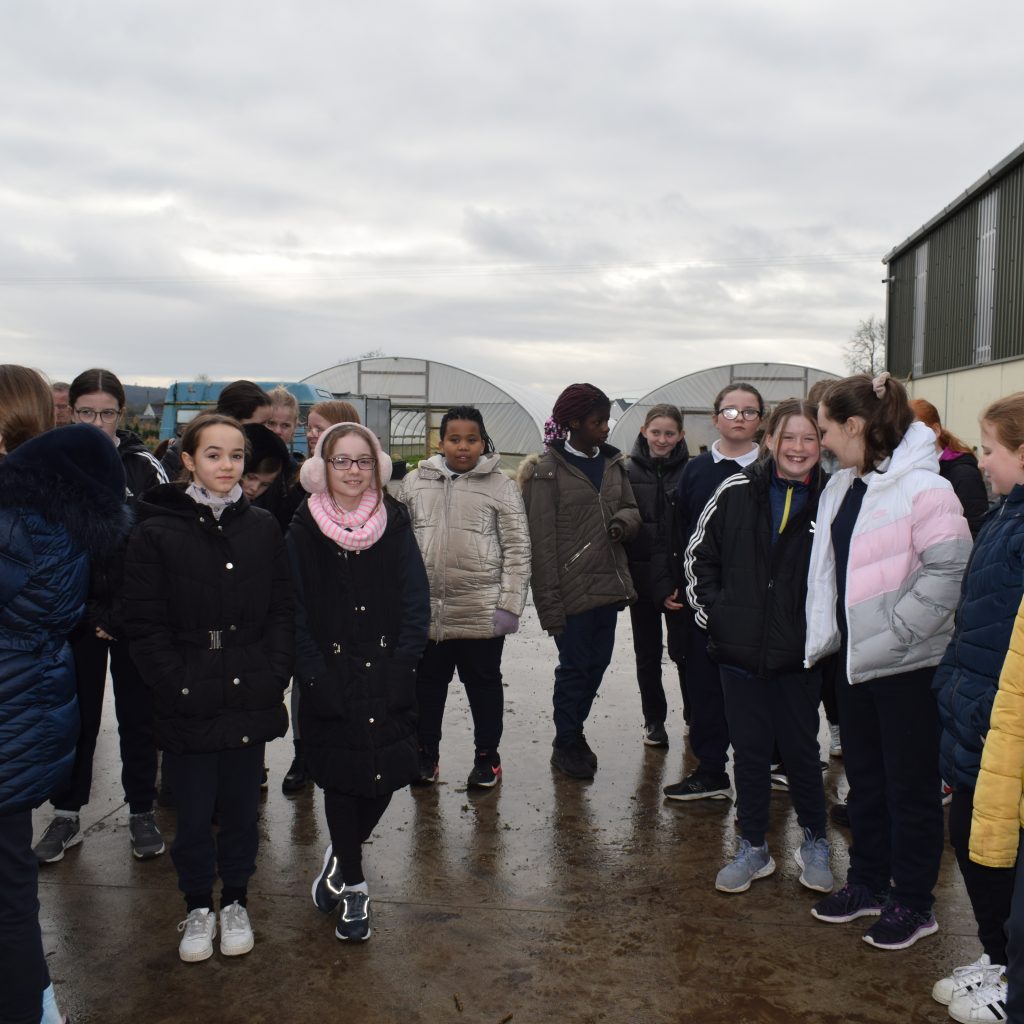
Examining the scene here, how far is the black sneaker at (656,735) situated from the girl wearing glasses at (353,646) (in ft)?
7.16

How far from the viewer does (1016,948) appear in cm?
223

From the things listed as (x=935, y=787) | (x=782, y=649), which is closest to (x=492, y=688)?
(x=782, y=649)

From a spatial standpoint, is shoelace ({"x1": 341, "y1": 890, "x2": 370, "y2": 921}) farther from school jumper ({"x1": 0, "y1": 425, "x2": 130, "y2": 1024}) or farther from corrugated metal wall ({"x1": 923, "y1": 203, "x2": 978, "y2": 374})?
corrugated metal wall ({"x1": 923, "y1": 203, "x2": 978, "y2": 374})

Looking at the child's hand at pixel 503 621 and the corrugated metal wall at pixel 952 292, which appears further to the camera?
the corrugated metal wall at pixel 952 292

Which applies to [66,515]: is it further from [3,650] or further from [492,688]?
[492,688]

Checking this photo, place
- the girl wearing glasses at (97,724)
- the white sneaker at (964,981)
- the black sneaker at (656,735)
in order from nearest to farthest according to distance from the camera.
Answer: the white sneaker at (964,981)
the girl wearing glasses at (97,724)
the black sneaker at (656,735)

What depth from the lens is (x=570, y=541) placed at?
193 inches

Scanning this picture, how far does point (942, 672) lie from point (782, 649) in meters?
0.80

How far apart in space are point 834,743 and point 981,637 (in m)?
2.76

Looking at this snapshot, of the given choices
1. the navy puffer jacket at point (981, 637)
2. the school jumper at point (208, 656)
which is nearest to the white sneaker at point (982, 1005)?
the navy puffer jacket at point (981, 637)

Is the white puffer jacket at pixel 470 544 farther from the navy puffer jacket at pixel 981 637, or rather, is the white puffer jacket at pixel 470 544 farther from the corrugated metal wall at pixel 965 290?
the corrugated metal wall at pixel 965 290

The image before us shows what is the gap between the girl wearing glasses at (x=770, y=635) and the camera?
368cm

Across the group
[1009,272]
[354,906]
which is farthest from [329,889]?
[1009,272]

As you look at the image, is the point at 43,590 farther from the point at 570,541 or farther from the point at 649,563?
the point at 649,563
